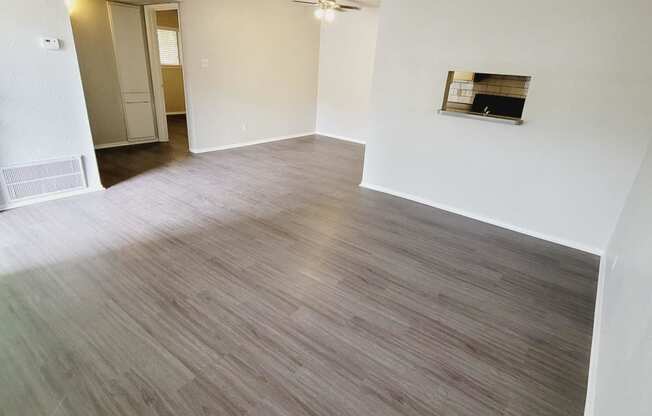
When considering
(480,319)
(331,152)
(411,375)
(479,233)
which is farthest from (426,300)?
(331,152)

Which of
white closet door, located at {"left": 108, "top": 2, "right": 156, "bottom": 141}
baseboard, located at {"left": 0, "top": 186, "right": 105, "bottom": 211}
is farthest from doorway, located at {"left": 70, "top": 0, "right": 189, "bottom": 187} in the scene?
baseboard, located at {"left": 0, "top": 186, "right": 105, "bottom": 211}

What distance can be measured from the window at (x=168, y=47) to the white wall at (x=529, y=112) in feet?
22.0

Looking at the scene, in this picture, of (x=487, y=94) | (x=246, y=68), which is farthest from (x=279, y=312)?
(x=246, y=68)

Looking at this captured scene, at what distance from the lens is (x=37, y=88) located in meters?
3.38

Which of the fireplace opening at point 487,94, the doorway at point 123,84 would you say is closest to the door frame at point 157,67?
the doorway at point 123,84

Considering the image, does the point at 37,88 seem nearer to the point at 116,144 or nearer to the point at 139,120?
the point at 116,144

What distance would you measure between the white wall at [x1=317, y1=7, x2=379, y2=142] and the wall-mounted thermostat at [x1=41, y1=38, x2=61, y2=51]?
4805 mm

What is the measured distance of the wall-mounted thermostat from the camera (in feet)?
10.8

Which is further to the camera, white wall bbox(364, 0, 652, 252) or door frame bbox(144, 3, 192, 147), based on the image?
door frame bbox(144, 3, 192, 147)

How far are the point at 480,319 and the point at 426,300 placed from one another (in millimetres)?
367

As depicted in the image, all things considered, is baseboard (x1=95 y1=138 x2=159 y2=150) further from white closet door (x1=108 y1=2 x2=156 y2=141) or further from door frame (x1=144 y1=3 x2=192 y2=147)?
door frame (x1=144 y1=3 x2=192 y2=147)

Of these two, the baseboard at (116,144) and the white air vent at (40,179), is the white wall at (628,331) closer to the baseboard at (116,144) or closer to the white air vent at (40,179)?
the white air vent at (40,179)

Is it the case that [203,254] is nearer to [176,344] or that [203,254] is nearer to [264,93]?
[176,344]

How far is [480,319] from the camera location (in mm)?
2320
